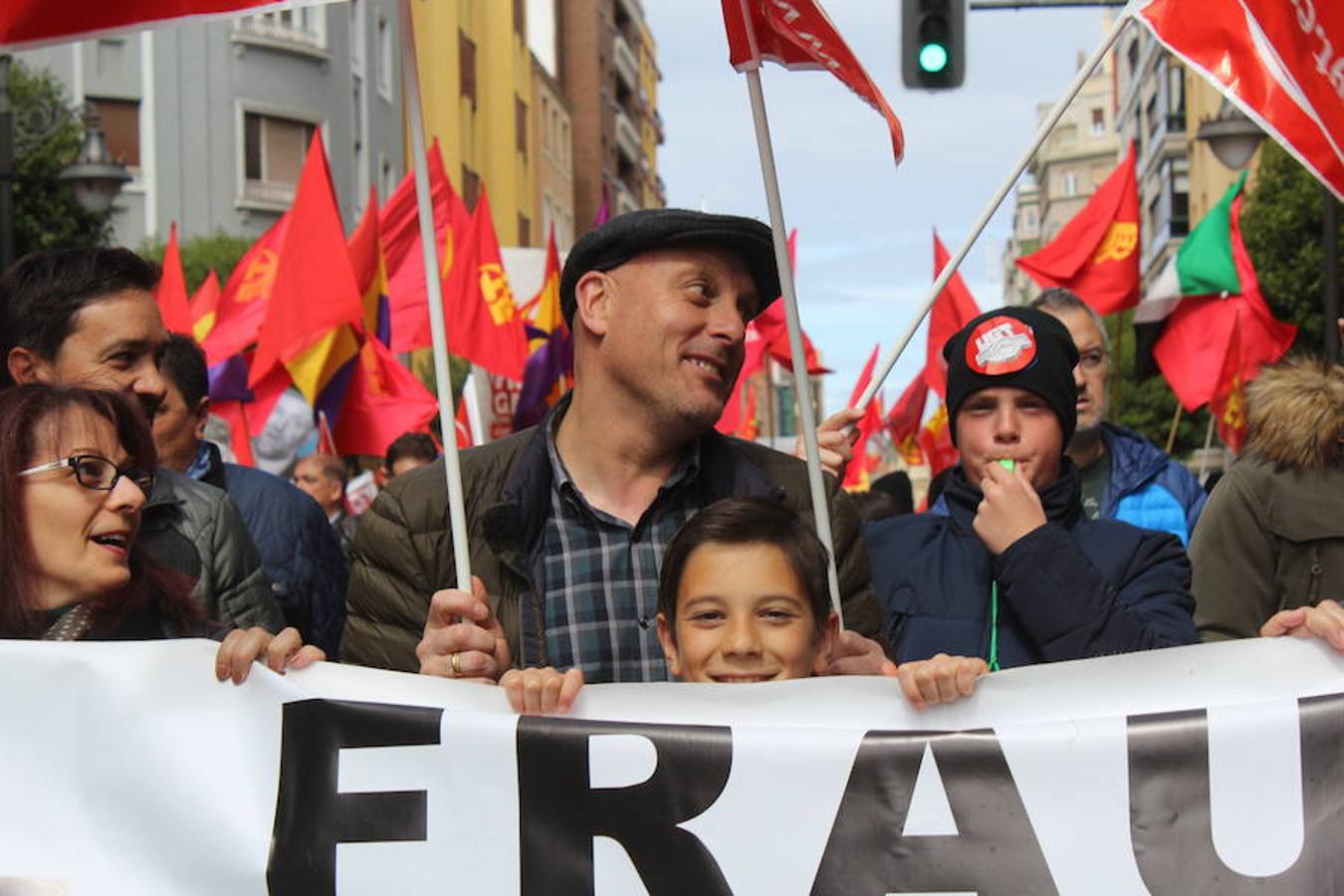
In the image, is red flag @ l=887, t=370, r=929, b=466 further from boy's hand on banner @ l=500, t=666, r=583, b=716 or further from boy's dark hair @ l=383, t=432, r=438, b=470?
boy's hand on banner @ l=500, t=666, r=583, b=716

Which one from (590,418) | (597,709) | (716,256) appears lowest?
(597,709)

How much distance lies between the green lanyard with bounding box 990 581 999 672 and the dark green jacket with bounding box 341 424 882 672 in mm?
269

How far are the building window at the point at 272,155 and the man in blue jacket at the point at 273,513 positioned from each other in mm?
29811

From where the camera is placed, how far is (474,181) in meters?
44.9

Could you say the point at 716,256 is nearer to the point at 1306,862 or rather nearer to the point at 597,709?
the point at 597,709

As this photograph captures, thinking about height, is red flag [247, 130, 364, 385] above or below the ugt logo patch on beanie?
above

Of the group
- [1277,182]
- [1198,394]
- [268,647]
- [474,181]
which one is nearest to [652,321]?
[268,647]

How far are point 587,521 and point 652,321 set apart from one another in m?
0.35

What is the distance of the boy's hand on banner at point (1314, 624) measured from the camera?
2982mm

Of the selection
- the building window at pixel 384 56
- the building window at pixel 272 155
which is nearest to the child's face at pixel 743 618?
Answer: the building window at pixel 272 155

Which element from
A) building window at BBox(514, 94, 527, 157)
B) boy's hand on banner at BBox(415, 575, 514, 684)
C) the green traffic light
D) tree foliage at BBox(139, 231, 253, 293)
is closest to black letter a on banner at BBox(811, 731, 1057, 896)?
boy's hand on banner at BBox(415, 575, 514, 684)

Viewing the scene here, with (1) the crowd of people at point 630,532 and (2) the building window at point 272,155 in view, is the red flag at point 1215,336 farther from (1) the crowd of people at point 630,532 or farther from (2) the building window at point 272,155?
(2) the building window at point 272,155

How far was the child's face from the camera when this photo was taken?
322cm

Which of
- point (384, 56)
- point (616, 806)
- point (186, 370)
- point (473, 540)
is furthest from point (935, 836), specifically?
point (384, 56)
